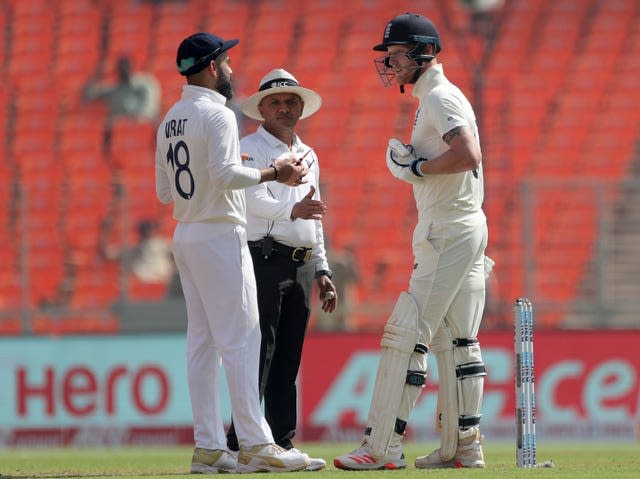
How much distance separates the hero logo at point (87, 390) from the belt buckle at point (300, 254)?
4.82m

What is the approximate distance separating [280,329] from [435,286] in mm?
1042

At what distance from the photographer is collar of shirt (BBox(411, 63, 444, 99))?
7617mm

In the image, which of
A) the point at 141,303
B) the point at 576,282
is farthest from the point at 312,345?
the point at 576,282

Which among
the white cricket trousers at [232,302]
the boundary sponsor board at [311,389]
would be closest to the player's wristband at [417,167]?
the white cricket trousers at [232,302]

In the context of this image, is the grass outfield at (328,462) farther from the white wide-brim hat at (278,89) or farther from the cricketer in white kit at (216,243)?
the white wide-brim hat at (278,89)

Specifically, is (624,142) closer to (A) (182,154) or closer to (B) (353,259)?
(B) (353,259)

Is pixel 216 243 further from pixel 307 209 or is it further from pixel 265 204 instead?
pixel 265 204

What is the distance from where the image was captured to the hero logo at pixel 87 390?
1257cm

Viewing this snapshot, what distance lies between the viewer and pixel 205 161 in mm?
7195

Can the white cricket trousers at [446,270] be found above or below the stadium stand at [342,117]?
below

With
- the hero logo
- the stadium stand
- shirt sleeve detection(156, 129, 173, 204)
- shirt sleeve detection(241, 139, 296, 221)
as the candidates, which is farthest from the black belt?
the stadium stand

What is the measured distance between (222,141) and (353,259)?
24.8 ft

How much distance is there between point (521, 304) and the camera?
742 centimetres

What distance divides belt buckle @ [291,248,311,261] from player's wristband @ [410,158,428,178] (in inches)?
37.1
